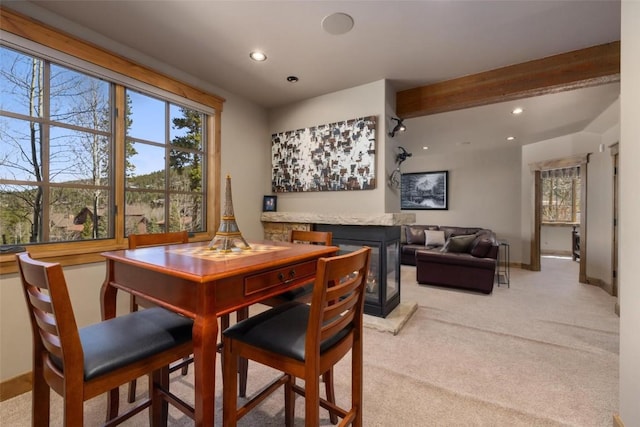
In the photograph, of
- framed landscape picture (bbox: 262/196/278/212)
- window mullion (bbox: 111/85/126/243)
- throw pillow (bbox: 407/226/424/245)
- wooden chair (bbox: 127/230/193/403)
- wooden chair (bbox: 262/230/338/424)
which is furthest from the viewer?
throw pillow (bbox: 407/226/424/245)

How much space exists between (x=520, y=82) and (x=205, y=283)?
3.11 meters

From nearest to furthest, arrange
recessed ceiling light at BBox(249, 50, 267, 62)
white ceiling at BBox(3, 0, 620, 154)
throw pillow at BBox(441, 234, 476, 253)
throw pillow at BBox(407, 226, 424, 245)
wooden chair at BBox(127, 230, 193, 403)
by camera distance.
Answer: wooden chair at BBox(127, 230, 193, 403)
white ceiling at BBox(3, 0, 620, 154)
recessed ceiling light at BBox(249, 50, 267, 62)
throw pillow at BBox(441, 234, 476, 253)
throw pillow at BBox(407, 226, 424, 245)

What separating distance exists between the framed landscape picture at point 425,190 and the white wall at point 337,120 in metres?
3.69

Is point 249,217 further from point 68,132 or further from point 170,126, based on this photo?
point 68,132

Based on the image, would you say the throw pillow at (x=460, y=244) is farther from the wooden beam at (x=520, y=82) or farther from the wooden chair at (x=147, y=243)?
the wooden chair at (x=147, y=243)

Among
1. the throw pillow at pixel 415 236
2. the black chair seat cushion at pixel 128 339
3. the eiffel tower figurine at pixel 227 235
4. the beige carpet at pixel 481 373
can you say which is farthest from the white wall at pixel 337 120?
the throw pillow at pixel 415 236

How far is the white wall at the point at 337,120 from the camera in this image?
112 inches

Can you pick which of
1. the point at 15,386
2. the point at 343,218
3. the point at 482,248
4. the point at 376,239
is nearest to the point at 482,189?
the point at 482,248

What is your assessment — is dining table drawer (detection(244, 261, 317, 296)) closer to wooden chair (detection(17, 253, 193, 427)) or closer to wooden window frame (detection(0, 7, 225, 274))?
wooden chair (detection(17, 253, 193, 427))

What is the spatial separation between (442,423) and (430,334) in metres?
1.14

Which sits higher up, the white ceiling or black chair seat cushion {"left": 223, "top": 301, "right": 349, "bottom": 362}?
the white ceiling

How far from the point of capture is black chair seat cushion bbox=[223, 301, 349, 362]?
1073 millimetres

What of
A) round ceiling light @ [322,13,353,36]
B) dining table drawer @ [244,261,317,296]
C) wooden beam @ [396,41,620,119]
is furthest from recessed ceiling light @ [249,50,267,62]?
dining table drawer @ [244,261,317,296]

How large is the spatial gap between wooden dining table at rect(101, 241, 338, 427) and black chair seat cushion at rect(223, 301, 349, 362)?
0.13 m
